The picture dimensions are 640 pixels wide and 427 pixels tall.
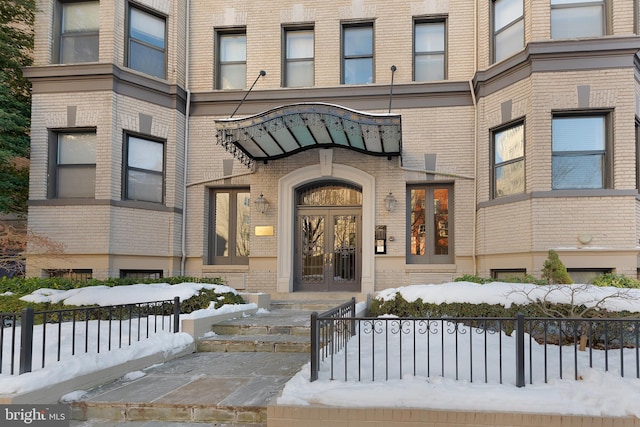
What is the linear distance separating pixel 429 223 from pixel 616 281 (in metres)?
4.85

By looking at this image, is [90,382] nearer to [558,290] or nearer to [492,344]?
[492,344]

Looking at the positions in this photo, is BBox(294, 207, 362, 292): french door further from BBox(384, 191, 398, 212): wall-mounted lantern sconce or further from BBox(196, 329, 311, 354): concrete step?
BBox(196, 329, 311, 354): concrete step

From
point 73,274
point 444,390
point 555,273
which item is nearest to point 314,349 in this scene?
point 444,390

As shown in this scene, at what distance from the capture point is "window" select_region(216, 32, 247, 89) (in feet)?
45.4

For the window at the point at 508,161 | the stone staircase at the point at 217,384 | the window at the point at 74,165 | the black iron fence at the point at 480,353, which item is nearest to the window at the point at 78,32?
the window at the point at 74,165

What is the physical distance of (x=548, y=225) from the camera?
33.8 ft

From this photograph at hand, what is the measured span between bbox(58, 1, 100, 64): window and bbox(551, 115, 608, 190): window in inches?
458

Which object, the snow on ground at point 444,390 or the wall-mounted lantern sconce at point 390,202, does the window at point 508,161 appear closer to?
the wall-mounted lantern sconce at point 390,202

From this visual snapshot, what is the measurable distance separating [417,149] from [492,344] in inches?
265

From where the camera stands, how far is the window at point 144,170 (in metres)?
12.5

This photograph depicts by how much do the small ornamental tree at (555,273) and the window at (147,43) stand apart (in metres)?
10.8

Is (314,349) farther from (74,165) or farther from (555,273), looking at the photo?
(74,165)

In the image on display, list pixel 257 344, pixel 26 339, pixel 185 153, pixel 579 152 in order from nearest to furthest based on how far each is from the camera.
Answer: pixel 26 339
pixel 257 344
pixel 579 152
pixel 185 153

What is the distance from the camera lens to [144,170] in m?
12.7
